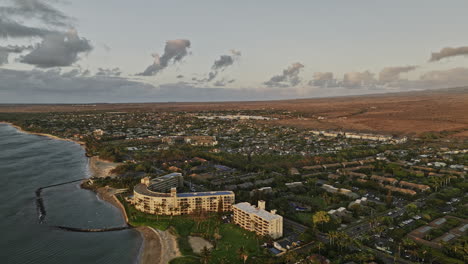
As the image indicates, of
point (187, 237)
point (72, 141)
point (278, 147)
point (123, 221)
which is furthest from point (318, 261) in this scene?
point (72, 141)

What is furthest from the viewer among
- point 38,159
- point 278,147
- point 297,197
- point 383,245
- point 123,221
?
point 278,147

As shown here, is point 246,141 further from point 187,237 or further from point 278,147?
point 187,237

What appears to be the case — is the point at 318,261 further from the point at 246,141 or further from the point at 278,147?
the point at 246,141

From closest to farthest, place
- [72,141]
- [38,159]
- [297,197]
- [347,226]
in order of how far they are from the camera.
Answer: [347,226], [297,197], [38,159], [72,141]

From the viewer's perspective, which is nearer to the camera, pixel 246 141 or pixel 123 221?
pixel 123 221

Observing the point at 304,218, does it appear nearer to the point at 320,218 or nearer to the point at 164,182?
the point at 320,218

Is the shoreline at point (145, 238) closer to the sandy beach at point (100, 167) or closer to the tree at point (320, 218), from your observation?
the sandy beach at point (100, 167)
